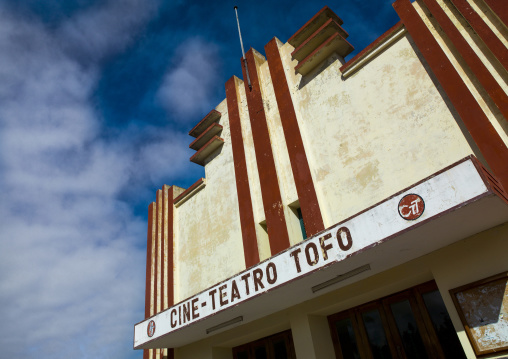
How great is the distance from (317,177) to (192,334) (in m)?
5.11

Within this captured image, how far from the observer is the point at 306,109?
33.3ft

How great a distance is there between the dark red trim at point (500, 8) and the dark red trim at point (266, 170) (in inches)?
229

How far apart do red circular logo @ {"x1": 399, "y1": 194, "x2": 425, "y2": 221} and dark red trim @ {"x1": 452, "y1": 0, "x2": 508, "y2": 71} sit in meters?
3.27

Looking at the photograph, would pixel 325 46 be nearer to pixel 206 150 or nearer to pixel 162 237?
pixel 206 150

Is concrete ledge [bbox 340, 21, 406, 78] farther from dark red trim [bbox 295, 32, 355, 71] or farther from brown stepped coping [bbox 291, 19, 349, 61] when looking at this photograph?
brown stepped coping [bbox 291, 19, 349, 61]

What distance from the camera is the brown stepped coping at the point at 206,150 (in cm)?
1262

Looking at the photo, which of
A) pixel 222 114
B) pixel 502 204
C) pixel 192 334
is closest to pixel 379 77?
pixel 502 204

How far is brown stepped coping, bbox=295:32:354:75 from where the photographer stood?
9664 mm

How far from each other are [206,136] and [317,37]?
5224mm

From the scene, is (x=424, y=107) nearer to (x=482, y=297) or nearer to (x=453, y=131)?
(x=453, y=131)

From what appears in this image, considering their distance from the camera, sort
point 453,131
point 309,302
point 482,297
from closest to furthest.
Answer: point 482,297 → point 453,131 → point 309,302

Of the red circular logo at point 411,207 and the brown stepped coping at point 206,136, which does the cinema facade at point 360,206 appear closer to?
the red circular logo at point 411,207

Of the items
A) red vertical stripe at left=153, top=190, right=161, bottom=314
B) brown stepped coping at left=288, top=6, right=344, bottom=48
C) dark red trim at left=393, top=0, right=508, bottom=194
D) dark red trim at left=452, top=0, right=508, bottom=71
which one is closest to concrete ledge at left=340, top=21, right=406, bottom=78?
dark red trim at left=393, top=0, right=508, bottom=194

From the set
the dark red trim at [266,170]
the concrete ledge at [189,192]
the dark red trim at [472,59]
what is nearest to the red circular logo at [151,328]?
the dark red trim at [266,170]
